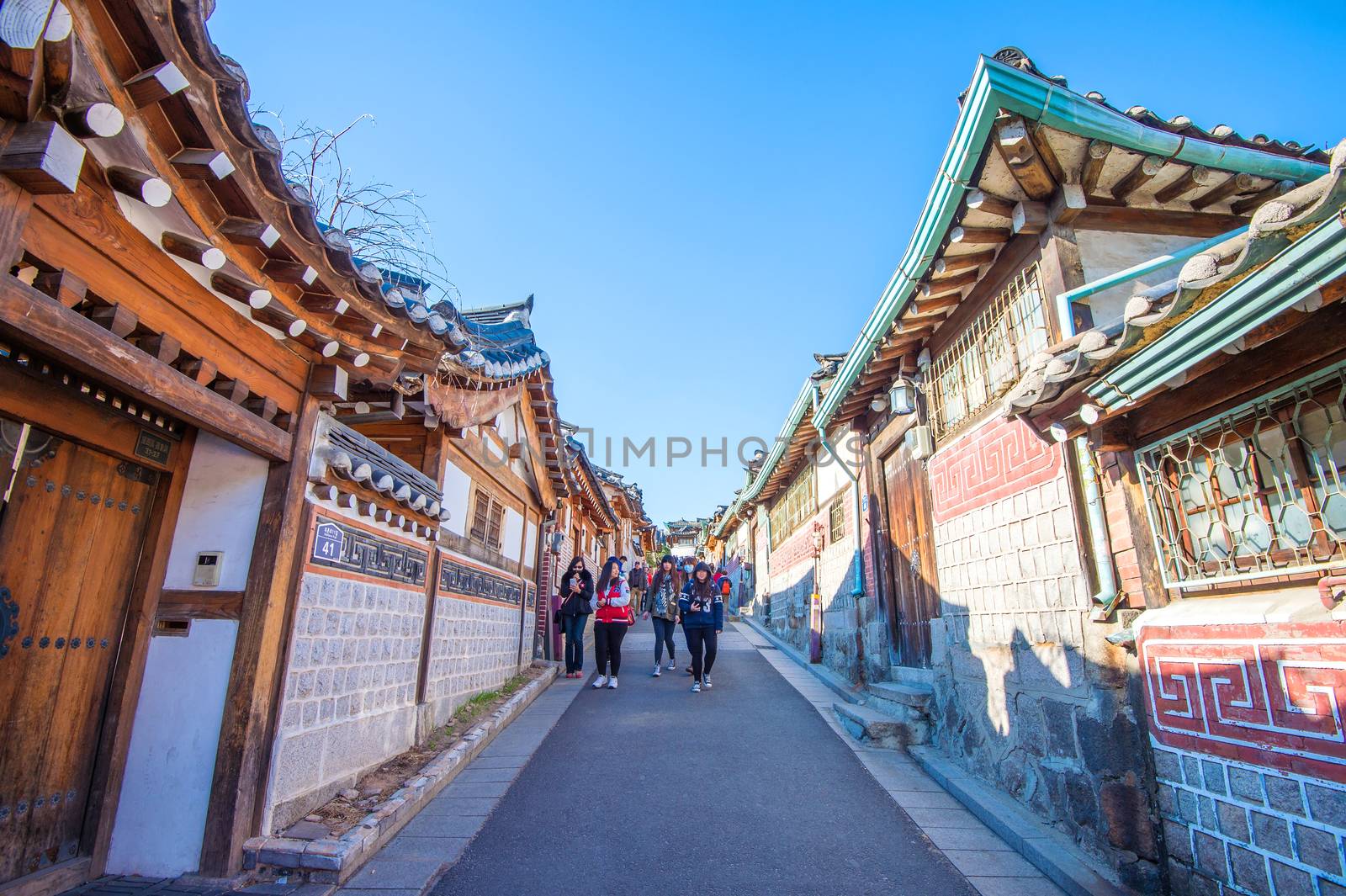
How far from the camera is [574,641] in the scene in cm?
1045

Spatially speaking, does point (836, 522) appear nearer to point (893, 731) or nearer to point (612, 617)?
point (612, 617)

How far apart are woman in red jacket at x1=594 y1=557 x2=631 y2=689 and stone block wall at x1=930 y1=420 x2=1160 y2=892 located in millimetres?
4492

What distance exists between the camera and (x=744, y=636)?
16.5m

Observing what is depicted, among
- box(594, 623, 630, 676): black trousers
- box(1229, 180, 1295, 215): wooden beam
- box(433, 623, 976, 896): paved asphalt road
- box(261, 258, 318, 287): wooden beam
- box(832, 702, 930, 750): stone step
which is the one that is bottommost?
box(433, 623, 976, 896): paved asphalt road

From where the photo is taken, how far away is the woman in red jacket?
9.46 metres

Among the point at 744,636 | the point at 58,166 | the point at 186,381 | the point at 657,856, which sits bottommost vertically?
the point at 657,856

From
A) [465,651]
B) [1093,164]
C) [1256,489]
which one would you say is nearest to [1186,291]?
[1256,489]

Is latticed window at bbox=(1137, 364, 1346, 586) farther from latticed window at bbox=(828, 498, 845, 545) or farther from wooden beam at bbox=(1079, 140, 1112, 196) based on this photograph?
latticed window at bbox=(828, 498, 845, 545)

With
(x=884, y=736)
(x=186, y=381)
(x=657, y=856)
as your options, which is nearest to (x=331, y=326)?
(x=186, y=381)

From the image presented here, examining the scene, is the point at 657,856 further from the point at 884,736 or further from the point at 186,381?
the point at 186,381

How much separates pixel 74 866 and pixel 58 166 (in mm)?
3608

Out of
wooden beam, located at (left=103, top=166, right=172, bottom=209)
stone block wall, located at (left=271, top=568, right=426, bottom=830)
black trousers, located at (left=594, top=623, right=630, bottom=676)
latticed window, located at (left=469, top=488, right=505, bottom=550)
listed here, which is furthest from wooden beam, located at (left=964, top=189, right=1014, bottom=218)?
black trousers, located at (left=594, top=623, right=630, bottom=676)

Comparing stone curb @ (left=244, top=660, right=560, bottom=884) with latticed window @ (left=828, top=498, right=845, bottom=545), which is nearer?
stone curb @ (left=244, top=660, right=560, bottom=884)

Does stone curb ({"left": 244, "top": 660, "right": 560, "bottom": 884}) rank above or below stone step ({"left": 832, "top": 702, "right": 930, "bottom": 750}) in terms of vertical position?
below
